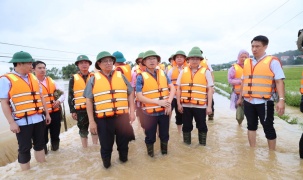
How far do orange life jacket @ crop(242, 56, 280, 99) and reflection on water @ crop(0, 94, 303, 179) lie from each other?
3.64 ft

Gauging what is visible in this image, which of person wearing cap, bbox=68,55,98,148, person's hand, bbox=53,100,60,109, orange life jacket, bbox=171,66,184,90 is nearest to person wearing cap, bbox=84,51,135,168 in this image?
person wearing cap, bbox=68,55,98,148

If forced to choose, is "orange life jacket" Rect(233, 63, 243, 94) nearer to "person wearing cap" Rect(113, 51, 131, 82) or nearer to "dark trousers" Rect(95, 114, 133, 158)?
"person wearing cap" Rect(113, 51, 131, 82)

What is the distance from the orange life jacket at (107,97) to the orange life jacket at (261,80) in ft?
7.34

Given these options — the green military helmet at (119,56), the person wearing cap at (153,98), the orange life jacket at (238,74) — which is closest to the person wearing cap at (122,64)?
the green military helmet at (119,56)

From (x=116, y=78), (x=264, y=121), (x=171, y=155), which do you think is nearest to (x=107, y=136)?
(x=116, y=78)

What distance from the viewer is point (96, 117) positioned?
11.8 ft

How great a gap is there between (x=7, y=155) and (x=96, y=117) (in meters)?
4.21

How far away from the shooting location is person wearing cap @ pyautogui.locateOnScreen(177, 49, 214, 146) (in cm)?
434

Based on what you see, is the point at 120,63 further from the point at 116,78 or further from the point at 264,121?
the point at 264,121

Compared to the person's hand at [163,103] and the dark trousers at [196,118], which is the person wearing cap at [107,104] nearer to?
the person's hand at [163,103]

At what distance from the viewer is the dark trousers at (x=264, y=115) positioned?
→ 12.2ft

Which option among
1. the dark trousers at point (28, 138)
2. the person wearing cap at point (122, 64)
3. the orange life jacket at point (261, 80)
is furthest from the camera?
the person wearing cap at point (122, 64)

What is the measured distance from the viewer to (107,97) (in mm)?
3484

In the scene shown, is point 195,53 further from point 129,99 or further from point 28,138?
point 28,138
